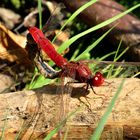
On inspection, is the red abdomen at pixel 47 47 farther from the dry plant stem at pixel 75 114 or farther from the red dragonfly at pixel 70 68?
the dry plant stem at pixel 75 114

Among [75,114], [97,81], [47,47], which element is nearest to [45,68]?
[47,47]

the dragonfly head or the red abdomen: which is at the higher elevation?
the red abdomen

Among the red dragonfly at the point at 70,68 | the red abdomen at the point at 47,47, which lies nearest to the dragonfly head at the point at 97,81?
the red dragonfly at the point at 70,68

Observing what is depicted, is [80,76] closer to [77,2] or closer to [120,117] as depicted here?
[120,117]

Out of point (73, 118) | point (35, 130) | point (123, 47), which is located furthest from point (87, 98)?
point (123, 47)

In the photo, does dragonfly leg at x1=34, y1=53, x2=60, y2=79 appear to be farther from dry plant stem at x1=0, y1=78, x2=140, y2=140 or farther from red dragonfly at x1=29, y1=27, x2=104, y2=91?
dry plant stem at x1=0, y1=78, x2=140, y2=140

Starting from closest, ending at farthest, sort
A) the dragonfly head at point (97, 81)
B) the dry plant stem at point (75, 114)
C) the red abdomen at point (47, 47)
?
the dry plant stem at point (75, 114) → the dragonfly head at point (97, 81) → the red abdomen at point (47, 47)

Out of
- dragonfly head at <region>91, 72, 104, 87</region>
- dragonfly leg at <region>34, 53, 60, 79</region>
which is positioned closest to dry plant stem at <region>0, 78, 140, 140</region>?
dragonfly head at <region>91, 72, 104, 87</region>

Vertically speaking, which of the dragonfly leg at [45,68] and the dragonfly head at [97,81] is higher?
the dragonfly leg at [45,68]

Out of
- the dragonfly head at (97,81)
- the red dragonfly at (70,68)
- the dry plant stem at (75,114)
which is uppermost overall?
the red dragonfly at (70,68)
